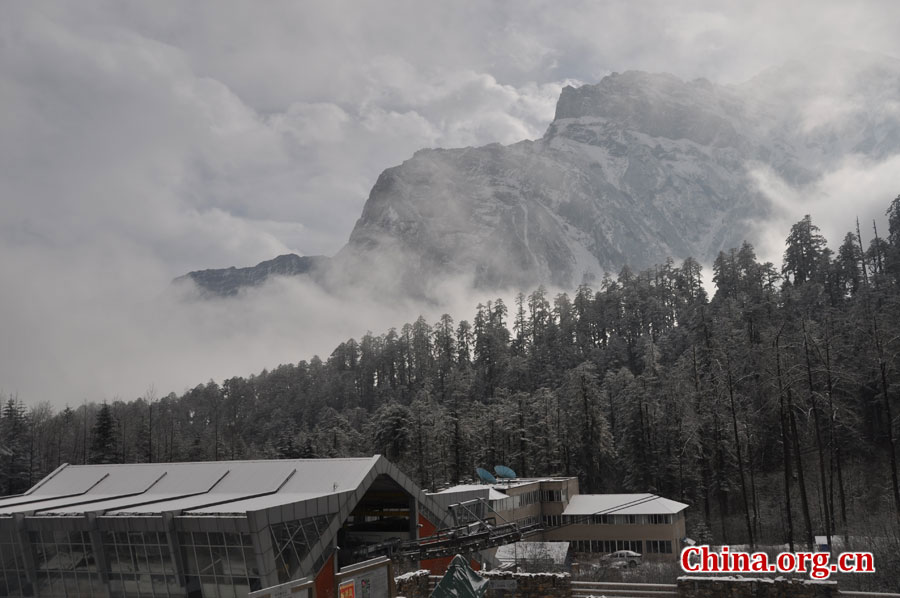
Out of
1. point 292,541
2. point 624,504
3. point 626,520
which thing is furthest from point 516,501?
point 292,541

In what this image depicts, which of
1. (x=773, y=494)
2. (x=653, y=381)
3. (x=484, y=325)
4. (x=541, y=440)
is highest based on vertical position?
(x=484, y=325)

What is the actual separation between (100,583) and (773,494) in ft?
195

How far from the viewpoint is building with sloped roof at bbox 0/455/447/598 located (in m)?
29.7

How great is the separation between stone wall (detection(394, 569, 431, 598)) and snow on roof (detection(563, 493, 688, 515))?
32.1 meters

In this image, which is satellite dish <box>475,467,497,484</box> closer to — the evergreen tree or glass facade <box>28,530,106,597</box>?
glass facade <box>28,530,106,597</box>

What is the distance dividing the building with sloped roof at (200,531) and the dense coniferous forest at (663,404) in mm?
24122

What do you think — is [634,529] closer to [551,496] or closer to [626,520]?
[626,520]

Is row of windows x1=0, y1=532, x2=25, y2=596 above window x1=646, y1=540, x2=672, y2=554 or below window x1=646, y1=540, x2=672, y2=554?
above

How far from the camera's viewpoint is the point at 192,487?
40.4 metres

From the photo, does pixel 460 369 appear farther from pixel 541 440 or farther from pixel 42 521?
pixel 42 521

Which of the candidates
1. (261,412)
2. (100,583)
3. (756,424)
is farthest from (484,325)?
(100,583)

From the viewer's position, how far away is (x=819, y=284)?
9031 cm

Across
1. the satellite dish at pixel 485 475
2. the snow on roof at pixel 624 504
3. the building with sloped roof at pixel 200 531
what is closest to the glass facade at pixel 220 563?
the building with sloped roof at pixel 200 531

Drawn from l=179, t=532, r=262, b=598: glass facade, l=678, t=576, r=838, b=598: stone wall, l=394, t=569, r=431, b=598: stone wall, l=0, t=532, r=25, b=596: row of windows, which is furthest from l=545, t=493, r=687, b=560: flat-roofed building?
l=0, t=532, r=25, b=596: row of windows
